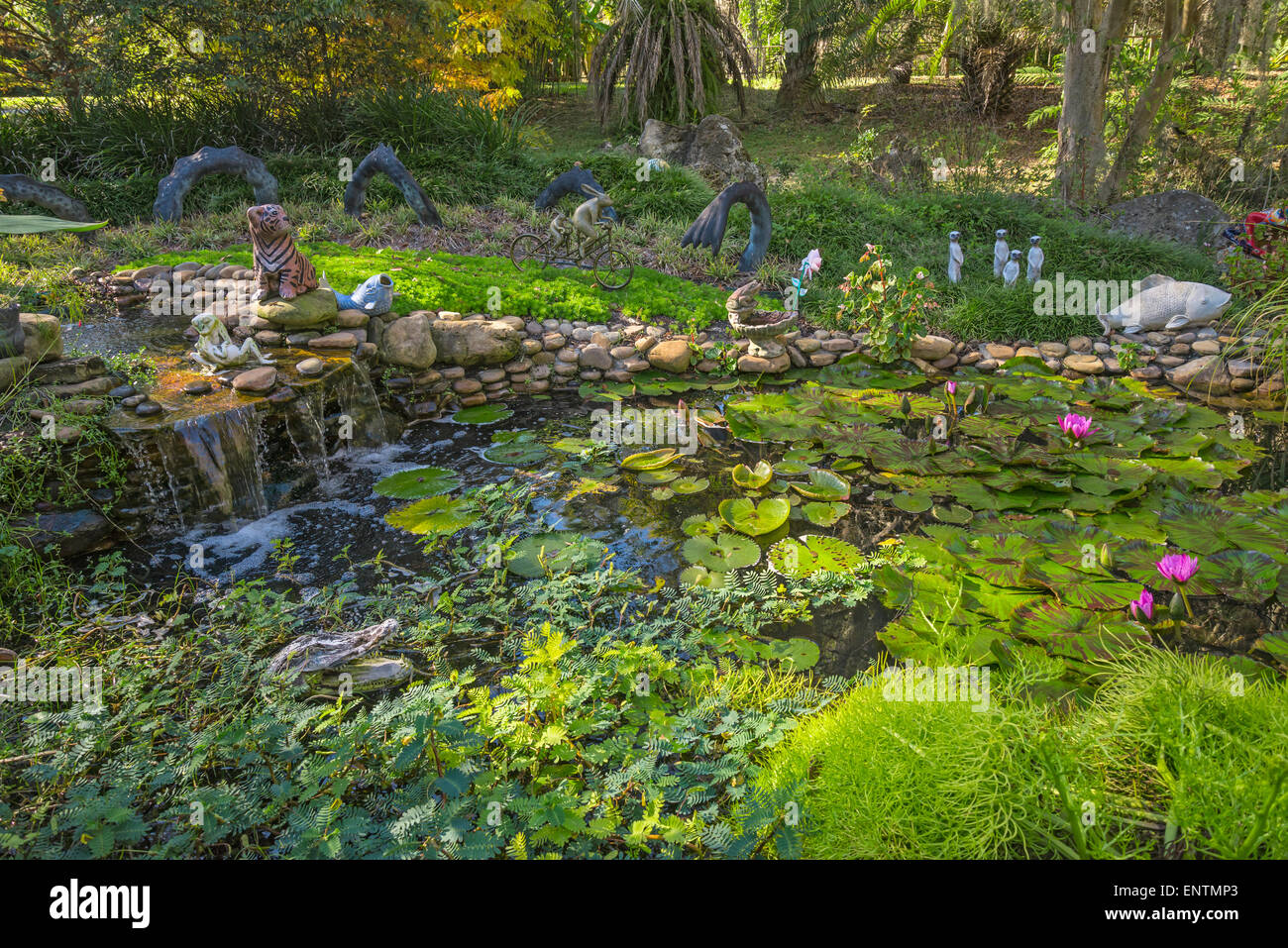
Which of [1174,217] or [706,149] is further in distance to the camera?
[706,149]

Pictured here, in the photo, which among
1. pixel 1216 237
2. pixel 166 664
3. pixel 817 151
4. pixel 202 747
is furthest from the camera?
pixel 817 151

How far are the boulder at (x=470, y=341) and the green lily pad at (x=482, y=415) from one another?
47 centimetres

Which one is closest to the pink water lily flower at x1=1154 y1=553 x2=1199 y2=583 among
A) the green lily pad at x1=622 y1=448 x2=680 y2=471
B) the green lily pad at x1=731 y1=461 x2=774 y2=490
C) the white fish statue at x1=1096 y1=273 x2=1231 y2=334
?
the green lily pad at x1=731 y1=461 x2=774 y2=490

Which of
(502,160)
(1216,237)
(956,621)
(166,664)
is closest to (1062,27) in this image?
(1216,237)

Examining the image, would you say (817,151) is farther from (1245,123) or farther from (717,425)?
(717,425)

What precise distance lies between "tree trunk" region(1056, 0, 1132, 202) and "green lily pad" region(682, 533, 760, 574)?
8581 mm

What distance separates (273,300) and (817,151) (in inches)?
436

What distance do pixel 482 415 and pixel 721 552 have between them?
8.72ft

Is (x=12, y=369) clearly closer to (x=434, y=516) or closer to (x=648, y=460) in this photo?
(x=434, y=516)

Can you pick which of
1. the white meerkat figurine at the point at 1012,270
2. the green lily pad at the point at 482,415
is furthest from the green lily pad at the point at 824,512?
the white meerkat figurine at the point at 1012,270

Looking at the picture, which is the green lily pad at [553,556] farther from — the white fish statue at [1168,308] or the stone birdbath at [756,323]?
the white fish statue at [1168,308]

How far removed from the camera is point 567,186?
8.24m

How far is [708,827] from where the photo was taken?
2066 mm

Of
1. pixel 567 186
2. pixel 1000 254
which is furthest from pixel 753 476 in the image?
pixel 567 186
